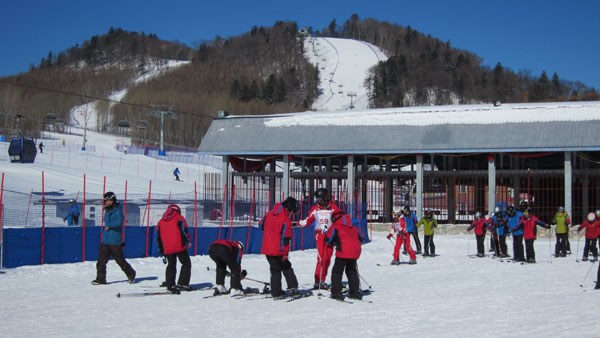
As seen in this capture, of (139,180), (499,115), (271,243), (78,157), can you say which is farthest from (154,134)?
(271,243)

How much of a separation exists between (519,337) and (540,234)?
21586mm

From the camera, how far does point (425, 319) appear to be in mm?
8922

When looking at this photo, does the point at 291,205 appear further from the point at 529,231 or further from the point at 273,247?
the point at 529,231

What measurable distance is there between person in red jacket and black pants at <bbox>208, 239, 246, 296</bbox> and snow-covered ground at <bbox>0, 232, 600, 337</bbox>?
332 mm

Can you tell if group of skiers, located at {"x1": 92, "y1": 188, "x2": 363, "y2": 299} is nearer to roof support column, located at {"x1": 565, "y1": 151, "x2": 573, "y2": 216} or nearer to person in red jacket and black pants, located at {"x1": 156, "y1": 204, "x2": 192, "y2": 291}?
person in red jacket and black pants, located at {"x1": 156, "y1": 204, "x2": 192, "y2": 291}

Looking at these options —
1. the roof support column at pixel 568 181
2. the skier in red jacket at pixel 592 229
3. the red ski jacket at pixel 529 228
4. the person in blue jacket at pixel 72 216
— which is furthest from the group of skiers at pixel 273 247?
the roof support column at pixel 568 181

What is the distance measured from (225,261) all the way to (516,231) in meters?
9.59

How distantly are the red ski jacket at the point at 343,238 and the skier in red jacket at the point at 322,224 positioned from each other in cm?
39

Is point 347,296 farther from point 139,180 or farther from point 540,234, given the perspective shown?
point 139,180

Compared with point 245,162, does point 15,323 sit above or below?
below

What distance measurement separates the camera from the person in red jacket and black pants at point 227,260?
36.1ft

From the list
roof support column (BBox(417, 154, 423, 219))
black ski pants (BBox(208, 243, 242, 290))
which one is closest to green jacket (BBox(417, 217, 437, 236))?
black ski pants (BBox(208, 243, 242, 290))

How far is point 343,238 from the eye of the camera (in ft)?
34.9

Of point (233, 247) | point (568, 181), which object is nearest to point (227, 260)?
point (233, 247)
